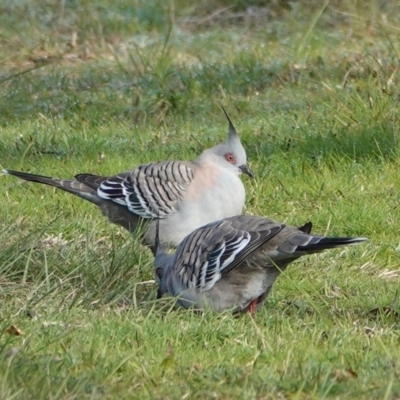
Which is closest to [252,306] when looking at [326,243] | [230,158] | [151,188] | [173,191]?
[326,243]

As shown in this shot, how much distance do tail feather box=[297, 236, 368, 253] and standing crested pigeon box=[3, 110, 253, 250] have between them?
1471mm

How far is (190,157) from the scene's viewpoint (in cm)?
817

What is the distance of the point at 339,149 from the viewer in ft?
26.0

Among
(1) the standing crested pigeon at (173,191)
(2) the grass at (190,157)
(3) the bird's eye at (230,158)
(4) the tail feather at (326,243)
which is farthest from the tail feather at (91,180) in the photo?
(4) the tail feather at (326,243)

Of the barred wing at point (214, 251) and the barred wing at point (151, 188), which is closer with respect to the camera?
the barred wing at point (214, 251)

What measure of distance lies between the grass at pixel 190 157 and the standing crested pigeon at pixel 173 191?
20 centimetres

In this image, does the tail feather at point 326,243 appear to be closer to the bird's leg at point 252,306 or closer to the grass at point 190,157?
the grass at point 190,157

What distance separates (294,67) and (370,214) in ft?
12.2

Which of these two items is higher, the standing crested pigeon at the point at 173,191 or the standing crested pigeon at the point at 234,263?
the standing crested pigeon at the point at 234,263

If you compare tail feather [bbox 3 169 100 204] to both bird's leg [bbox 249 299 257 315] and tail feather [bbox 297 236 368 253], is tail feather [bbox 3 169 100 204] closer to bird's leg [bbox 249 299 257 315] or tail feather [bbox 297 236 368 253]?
bird's leg [bbox 249 299 257 315]

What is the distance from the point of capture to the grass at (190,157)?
13.8 ft

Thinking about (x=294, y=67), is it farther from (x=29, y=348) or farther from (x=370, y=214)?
(x=29, y=348)

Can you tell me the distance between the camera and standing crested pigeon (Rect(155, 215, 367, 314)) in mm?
5164

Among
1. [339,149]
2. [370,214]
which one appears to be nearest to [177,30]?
[339,149]
